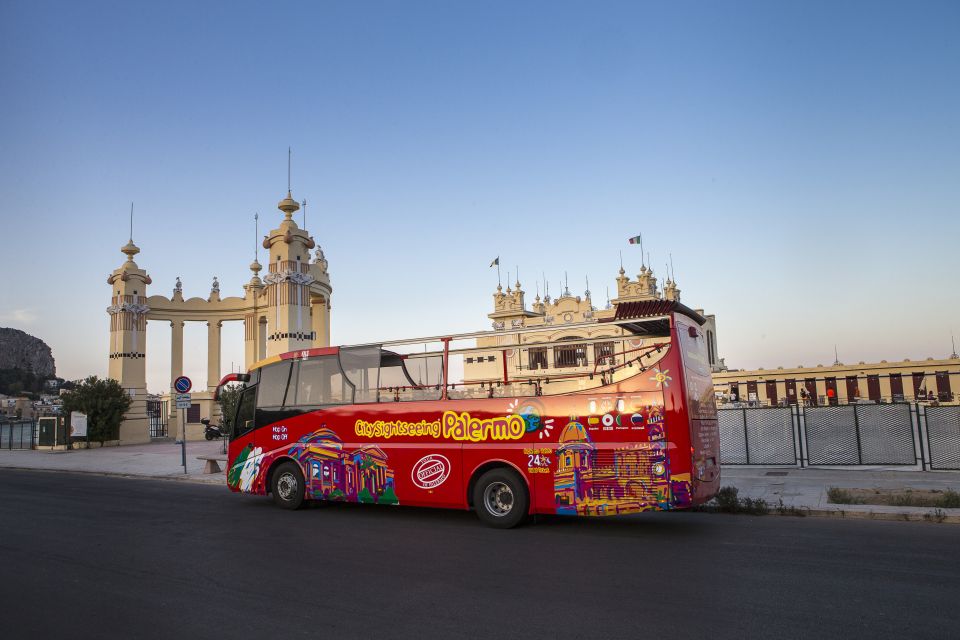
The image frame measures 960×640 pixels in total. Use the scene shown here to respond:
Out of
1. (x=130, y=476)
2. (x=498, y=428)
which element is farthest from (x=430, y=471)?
(x=130, y=476)

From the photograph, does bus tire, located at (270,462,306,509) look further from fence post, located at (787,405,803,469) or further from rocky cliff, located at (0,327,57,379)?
rocky cliff, located at (0,327,57,379)

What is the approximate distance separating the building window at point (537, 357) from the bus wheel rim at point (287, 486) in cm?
564

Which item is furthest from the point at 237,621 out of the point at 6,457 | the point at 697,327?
the point at 6,457

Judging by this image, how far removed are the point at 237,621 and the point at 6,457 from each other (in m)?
32.9

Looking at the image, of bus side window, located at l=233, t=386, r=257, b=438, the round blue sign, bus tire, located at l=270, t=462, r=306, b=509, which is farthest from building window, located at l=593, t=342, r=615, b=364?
the round blue sign

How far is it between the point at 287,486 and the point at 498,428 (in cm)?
532

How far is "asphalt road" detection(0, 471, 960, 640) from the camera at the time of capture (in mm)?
5672

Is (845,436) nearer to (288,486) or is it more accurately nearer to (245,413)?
(288,486)

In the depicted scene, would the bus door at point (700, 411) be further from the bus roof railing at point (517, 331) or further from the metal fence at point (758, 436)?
the metal fence at point (758, 436)

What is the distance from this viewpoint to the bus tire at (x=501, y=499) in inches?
424

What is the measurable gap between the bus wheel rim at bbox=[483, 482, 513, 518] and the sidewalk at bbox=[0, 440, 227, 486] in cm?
1097

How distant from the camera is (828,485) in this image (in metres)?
14.2

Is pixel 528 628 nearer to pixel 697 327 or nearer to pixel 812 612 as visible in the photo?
pixel 812 612

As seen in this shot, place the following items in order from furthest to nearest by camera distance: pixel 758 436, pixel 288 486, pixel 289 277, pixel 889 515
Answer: pixel 289 277
pixel 758 436
pixel 288 486
pixel 889 515
